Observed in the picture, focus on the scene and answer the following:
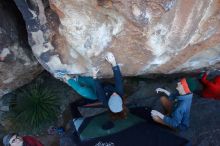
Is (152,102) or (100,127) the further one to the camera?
(152,102)

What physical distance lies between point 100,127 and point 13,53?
1.42 metres

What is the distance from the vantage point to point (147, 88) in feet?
20.1

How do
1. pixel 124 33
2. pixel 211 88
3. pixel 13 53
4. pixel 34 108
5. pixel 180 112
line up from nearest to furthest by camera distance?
pixel 124 33 → pixel 180 112 → pixel 13 53 → pixel 211 88 → pixel 34 108

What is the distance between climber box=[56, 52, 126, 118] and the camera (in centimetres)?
472

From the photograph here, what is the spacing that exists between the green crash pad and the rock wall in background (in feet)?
3.88

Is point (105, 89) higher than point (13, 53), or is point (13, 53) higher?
point (13, 53)

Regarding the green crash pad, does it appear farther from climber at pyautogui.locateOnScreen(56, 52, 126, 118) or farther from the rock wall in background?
the rock wall in background

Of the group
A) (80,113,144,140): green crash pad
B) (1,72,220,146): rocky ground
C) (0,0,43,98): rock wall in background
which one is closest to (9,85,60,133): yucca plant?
(1,72,220,146): rocky ground

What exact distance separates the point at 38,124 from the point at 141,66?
6.95 ft

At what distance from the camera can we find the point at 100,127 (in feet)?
16.1

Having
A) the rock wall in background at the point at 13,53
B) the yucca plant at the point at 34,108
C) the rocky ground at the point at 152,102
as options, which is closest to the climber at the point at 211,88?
the rocky ground at the point at 152,102

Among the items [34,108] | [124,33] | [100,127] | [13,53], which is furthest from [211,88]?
[13,53]

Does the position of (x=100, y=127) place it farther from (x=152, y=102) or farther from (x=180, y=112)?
(x=152, y=102)

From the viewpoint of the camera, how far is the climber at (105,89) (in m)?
4.72
